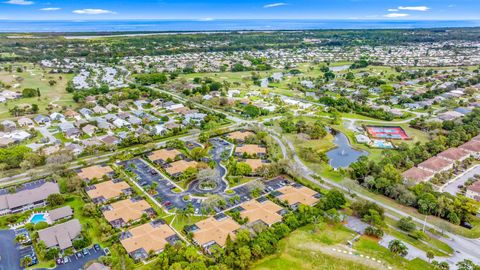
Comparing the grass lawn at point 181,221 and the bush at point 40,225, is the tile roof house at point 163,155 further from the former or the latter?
the bush at point 40,225

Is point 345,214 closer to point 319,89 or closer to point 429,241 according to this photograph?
point 429,241

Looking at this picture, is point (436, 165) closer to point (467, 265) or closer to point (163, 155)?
point (467, 265)

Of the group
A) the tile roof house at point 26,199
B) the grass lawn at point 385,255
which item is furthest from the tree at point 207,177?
the grass lawn at point 385,255

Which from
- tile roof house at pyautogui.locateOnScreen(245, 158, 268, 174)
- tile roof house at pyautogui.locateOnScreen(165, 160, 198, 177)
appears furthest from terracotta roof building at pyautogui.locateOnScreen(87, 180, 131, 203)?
tile roof house at pyautogui.locateOnScreen(245, 158, 268, 174)

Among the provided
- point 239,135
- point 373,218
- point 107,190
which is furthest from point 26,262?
point 239,135

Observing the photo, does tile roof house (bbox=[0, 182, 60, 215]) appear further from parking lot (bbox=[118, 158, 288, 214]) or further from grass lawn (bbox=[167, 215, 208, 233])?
grass lawn (bbox=[167, 215, 208, 233])
